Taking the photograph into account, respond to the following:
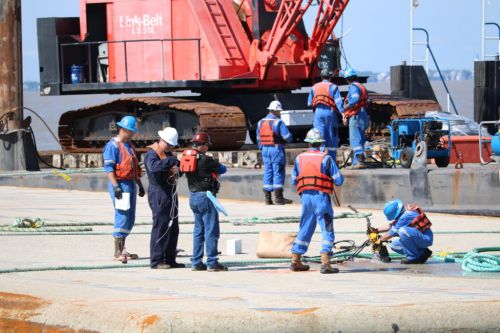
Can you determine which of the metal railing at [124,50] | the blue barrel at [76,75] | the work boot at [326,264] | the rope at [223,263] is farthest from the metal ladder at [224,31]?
Result: the work boot at [326,264]

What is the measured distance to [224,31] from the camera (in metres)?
27.2

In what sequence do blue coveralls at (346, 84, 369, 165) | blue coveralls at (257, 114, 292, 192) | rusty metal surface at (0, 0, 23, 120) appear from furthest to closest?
1. rusty metal surface at (0, 0, 23, 120)
2. blue coveralls at (346, 84, 369, 165)
3. blue coveralls at (257, 114, 292, 192)

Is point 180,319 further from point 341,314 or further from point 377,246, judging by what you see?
point 377,246

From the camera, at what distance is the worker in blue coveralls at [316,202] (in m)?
13.4

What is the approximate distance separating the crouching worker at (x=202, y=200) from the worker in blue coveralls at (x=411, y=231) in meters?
1.96

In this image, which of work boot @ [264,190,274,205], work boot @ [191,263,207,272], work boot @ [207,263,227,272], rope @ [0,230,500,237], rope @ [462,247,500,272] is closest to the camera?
rope @ [462,247,500,272]

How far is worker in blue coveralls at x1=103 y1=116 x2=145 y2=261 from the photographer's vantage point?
14.4m

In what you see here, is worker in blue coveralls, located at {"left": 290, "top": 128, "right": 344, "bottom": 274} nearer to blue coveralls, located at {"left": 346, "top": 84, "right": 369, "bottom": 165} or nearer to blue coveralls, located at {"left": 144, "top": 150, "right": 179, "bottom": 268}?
blue coveralls, located at {"left": 144, "top": 150, "right": 179, "bottom": 268}

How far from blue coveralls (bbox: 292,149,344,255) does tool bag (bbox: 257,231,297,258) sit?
1098mm

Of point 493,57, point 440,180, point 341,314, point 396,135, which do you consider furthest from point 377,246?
point 493,57

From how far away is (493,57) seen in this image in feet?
120

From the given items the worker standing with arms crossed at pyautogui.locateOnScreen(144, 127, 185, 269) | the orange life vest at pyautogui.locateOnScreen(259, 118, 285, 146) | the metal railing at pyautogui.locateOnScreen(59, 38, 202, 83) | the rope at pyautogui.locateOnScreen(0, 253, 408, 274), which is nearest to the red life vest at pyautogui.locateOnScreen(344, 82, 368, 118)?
the orange life vest at pyautogui.locateOnScreen(259, 118, 285, 146)

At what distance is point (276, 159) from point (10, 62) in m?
7.82

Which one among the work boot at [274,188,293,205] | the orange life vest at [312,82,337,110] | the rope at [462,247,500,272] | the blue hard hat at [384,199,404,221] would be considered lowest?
the work boot at [274,188,293,205]
